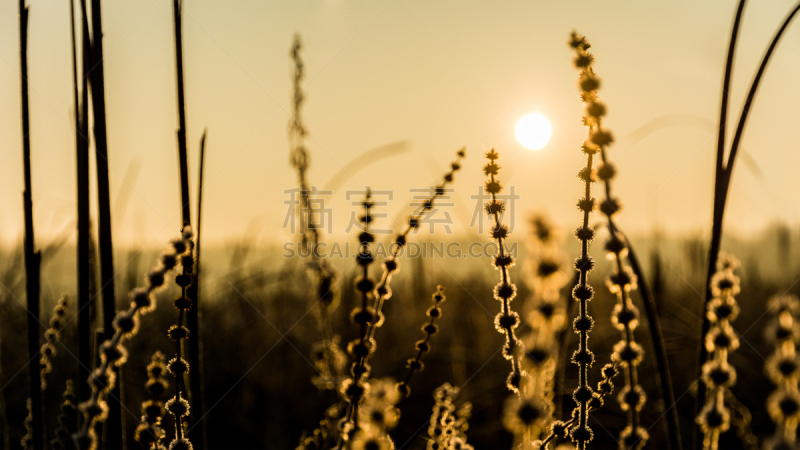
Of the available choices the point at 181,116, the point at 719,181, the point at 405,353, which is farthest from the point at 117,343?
the point at 405,353

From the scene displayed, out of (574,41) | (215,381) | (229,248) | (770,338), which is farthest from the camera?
(229,248)

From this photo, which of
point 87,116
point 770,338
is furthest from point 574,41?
point 87,116

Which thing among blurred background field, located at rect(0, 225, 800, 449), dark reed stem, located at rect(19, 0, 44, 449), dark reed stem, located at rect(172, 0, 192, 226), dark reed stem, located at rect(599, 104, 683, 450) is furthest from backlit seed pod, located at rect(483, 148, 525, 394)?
blurred background field, located at rect(0, 225, 800, 449)

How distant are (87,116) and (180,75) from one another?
0.21m

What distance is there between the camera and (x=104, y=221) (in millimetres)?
973

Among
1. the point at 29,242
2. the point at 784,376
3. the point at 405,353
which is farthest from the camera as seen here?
the point at 405,353

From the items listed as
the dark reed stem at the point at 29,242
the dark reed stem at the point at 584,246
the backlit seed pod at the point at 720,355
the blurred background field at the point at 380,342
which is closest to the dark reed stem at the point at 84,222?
the dark reed stem at the point at 29,242

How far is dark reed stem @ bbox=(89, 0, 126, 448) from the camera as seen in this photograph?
96cm

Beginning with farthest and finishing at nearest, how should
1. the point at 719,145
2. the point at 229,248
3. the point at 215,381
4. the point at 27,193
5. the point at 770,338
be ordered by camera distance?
the point at 229,248 → the point at 215,381 → the point at 27,193 → the point at 719,145 → the point at 770,338

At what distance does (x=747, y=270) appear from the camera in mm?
4355

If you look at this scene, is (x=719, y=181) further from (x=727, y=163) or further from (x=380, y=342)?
(x=380, y=342)

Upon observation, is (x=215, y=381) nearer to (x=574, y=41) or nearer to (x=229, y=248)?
(x=229, y=248)

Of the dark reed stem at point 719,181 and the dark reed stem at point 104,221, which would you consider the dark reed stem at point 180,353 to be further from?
the dark reed stem at point 719,181

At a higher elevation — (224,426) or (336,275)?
(336,275)
